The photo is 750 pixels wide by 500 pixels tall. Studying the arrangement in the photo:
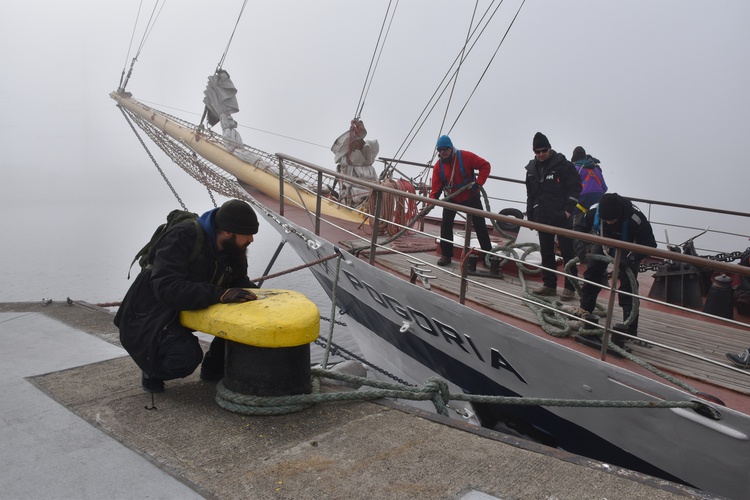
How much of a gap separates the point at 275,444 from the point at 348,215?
6.18 metres

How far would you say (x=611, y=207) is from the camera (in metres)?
4.16

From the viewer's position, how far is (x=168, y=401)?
3.32 metres

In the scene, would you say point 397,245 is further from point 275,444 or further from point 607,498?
point 607,498

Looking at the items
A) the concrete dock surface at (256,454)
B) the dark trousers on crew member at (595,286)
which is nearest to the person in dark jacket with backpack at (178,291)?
the concrete dock surface at (256,454)

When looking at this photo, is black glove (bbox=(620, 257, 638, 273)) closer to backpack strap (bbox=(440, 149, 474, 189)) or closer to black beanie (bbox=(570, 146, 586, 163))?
backpack strap (bbox=(440, 149, 474, 189))

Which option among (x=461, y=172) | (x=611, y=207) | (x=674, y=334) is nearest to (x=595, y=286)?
(x=611, y=207)

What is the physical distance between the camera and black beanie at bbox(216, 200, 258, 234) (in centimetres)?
311

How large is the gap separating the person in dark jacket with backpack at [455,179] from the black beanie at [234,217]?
10.4 feet

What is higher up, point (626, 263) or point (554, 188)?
point (554, 188)

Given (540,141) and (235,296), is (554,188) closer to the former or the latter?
(540,141)

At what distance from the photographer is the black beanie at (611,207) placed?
13.6ft

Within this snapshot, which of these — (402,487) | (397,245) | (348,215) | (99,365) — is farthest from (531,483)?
(348,215)

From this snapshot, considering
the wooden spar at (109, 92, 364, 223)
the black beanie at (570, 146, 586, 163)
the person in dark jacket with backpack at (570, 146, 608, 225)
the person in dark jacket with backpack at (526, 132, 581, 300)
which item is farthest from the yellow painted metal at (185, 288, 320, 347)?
the black beanie at (570, 146, 586, 163)

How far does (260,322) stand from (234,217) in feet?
1.92
